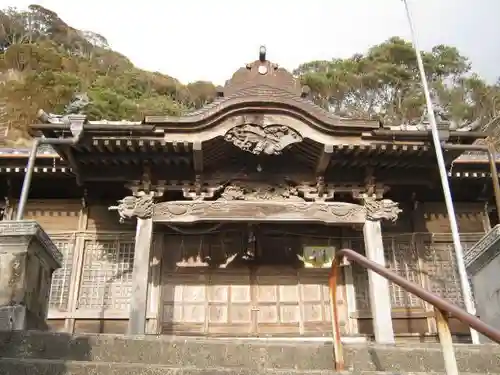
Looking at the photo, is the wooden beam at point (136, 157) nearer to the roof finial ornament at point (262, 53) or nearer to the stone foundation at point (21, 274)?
the roof finial ornament at point (262, 53)

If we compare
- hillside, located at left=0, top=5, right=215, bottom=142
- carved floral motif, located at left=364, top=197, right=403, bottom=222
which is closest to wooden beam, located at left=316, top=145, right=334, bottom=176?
carved floral motif, located at left=364, top=197, right=403, bottom=222

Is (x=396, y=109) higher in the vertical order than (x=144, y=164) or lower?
higher

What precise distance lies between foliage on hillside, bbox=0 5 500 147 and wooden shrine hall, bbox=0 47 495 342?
20.1 metres

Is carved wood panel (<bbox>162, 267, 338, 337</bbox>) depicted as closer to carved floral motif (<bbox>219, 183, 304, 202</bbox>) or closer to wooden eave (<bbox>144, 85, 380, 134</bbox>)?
carved floral motif (<bbox>219, 183, 304, 202</bbox>)

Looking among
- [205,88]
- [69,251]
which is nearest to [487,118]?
[205,88]

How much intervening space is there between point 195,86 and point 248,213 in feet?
128

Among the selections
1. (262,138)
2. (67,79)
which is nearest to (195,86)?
(67,79)

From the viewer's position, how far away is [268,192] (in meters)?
10.9

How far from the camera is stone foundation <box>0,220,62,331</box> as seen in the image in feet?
21.8

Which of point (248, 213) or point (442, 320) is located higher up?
Result: point (248, 213)

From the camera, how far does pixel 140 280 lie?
9.63m

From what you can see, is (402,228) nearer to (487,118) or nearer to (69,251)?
(69,251)

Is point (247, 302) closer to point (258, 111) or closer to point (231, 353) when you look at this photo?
point (258, 111)

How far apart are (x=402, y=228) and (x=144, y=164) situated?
6.26 m
